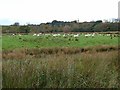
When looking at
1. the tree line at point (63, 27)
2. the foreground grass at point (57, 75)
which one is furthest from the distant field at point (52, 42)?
the tree line at point (63, 27)

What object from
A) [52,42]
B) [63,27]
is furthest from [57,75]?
[63,27]

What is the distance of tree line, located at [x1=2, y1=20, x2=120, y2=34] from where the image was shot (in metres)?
85.0

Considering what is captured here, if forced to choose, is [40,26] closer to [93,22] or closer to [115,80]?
[93,22]

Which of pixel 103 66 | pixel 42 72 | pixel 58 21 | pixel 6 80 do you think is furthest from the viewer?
pixel 58 21

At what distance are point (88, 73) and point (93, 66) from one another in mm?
745

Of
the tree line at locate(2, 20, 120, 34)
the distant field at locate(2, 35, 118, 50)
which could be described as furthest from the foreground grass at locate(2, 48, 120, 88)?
the tree line at locate(2, 20, 120, 34)

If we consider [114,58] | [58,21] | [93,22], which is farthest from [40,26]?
[114,58]

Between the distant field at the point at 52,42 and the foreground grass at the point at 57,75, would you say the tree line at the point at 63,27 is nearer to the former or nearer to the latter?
the distant field at the point at 52,42

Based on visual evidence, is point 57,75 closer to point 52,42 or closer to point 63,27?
point 52,42

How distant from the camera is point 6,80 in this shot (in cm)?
933

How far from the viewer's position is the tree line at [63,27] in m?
85.0

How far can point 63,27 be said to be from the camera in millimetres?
94062

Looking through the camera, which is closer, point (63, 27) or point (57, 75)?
point (57, 75)

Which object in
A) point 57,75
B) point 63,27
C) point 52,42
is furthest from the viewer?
point 63,27
